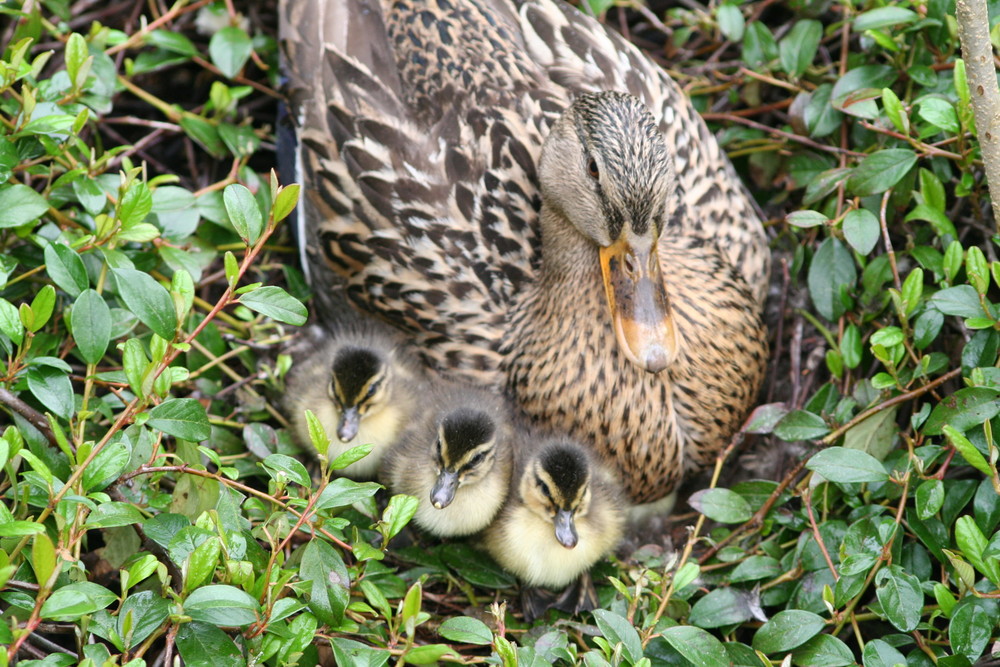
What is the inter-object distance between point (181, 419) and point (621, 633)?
36.7 inches

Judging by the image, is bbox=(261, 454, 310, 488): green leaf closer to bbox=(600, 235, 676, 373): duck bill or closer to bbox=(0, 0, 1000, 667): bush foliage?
bbox=(0, 0, 1000, 667): bush foliage

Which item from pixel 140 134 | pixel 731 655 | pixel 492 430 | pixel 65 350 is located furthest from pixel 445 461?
pixel 140 134

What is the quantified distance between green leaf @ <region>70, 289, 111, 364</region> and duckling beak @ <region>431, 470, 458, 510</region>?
2.55 ft

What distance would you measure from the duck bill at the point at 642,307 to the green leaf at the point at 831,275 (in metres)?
0.51

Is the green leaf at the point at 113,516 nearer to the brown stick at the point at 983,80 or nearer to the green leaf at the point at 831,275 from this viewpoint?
the green leaf at the point at 831,275

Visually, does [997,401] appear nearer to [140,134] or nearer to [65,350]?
[65,350]

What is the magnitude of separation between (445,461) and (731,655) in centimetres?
74

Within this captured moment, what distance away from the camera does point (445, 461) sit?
238 cm

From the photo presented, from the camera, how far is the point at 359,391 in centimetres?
254

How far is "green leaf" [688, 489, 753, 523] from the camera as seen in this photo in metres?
2.43

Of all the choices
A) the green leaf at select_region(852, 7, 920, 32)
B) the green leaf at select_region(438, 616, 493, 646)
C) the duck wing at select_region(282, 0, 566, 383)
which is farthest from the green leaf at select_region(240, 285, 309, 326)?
the green leaf at select_region(852, 7, 920, 32)

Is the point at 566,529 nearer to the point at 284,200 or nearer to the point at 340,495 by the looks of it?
the point at 340,495

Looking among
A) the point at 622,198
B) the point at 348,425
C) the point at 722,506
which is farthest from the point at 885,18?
the point at 348,425

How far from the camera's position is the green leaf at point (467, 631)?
6.27 ft
